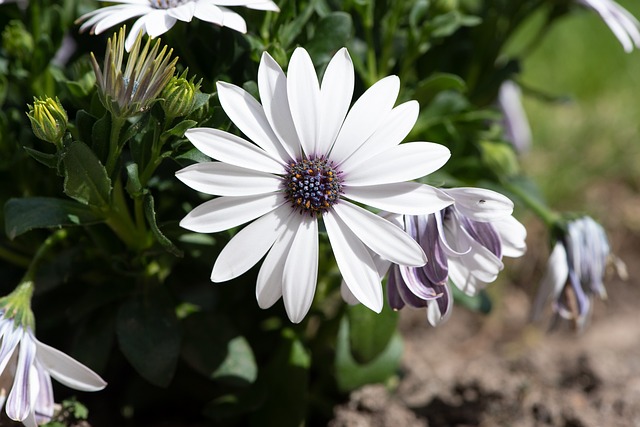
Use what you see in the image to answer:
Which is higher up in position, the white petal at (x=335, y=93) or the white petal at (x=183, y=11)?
the white petal at (x=183, y=11)

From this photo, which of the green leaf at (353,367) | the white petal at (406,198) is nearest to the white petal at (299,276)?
the white petal at (406,198)

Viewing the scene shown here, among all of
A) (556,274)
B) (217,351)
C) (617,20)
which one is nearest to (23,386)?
(217,351)

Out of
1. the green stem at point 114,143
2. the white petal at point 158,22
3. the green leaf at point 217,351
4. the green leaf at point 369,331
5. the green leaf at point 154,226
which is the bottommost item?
the green leaf at point 217,351

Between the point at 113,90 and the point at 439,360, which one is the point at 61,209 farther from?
the point at 439,360

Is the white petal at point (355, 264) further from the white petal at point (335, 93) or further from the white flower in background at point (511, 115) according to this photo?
the white flower in background at point (511, 115)

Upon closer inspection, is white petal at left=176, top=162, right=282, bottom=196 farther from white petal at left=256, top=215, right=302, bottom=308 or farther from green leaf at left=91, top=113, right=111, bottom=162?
green leaf at left=91, top=113, right=111, bottom=162
